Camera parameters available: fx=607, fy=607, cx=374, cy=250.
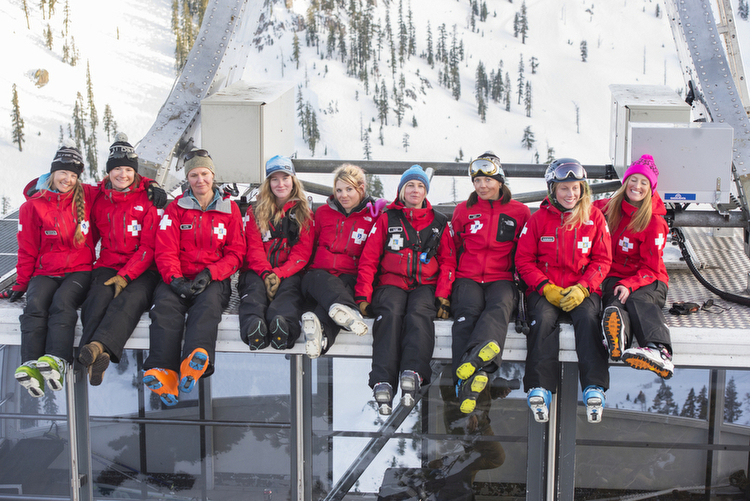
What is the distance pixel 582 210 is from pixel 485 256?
1.98ft

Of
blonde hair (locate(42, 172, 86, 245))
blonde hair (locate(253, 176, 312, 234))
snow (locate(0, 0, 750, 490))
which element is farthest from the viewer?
snow (locate(0, 0, 750, 490))

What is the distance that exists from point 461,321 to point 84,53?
70912 millimetres

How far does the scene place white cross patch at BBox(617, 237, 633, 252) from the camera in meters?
3.60

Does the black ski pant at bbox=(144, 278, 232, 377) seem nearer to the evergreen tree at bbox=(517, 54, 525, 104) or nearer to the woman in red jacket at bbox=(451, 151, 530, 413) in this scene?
the woman in red jacket at bbox=(451, 151, 530, 413)

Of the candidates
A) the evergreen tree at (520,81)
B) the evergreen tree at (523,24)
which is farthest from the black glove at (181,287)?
the evergreen tree at (523,24)

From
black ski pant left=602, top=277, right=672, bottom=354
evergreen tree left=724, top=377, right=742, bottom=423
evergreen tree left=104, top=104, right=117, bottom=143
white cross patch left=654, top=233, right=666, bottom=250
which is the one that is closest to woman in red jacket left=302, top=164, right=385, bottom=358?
black ski pant left=602, top=277, right=672, bottom=354

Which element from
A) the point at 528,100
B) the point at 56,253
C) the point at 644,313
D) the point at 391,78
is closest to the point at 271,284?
the point at 56,253

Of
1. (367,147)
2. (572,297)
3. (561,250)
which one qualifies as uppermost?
(367,147)

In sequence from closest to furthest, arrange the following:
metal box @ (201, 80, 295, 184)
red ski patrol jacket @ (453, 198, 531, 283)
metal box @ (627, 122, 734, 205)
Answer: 1. red ski patrol jacket @ (453, 198, 531, 283)
2. metal box @ (627, 122, 734, 205)
3. metal box @ (201, 80, 295, 184)

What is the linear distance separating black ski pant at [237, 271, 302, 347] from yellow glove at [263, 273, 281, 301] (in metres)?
0.02

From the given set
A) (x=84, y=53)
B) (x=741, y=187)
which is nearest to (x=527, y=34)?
(x=84, y=53)

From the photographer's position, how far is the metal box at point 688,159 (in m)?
4.05

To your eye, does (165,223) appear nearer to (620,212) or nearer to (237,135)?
(237,135)

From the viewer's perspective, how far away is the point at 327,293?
342 cm
